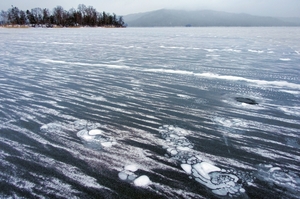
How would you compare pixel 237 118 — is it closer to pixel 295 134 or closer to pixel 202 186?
pixel 295 134

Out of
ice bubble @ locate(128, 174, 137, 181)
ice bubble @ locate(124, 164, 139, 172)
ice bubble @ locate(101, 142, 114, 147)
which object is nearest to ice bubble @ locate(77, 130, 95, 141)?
ice bubble @ locate(101, 142, 114, 147)

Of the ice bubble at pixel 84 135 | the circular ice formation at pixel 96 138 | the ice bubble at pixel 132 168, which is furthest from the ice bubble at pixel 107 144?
the ice bubble at pixel 132 168

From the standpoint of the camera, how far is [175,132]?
3.81 meters

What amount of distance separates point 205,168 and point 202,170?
66mm

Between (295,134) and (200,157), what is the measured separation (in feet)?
6.74

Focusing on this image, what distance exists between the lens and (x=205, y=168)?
9.40 feet

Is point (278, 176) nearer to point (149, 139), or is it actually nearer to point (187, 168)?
point (187, 168)

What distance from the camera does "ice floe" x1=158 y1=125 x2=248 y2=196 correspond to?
2506 millimetres

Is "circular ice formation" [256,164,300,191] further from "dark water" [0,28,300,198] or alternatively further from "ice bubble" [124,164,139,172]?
"ice bubble" [124,164,139,172]

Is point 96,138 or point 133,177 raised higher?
point 96,138

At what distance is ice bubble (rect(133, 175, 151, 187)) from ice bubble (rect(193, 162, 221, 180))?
2.32 feet

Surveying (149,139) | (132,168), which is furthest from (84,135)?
(132,168)

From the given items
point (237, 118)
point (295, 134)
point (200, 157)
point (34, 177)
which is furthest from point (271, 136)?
point (34, 177)

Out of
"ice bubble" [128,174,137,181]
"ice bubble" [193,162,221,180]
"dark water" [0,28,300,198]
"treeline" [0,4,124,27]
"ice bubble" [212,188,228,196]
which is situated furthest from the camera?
"treeline" [0,4,124,27]
